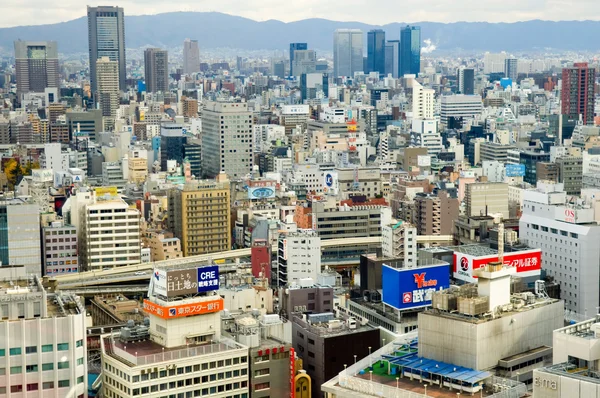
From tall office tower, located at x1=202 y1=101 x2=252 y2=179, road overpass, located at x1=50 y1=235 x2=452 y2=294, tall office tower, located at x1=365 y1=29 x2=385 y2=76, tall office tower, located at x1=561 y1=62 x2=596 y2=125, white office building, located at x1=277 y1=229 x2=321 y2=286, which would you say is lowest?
road overpass, located at x1=50 y1=235 x2=452 y2=294

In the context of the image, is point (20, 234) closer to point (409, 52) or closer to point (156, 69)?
point (156, 69)

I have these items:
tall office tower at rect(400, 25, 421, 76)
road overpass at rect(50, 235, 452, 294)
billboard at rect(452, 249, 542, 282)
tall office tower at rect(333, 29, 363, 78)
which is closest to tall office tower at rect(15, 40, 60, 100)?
tall office tower at rect(333, 29, 363, 78)

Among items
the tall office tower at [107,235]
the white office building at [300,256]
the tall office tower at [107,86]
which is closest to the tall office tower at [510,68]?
the tall office tower at [107,86]

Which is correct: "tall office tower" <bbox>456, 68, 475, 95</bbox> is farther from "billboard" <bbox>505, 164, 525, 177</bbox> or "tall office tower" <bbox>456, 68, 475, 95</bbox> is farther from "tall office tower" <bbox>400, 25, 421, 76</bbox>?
"billboard" <bbox>505, 164, 525, 177</bbox>

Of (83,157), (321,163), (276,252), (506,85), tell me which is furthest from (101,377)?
(506,85)

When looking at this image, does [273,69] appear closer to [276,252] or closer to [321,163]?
[321,163]

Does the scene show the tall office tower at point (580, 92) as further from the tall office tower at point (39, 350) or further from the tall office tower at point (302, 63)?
the tall office tower at point (39, 350)
